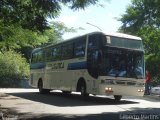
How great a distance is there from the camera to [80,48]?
2308 centimetres

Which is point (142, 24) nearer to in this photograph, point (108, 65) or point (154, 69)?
point (108, 65)

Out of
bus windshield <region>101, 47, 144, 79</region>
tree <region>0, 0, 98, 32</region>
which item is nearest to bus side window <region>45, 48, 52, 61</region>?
bus windshield <region>101, 47, 144, 79</region>

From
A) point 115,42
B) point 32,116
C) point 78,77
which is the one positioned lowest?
point 32,116

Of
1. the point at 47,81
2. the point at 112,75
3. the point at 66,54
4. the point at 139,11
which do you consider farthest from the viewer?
the point at 139,11

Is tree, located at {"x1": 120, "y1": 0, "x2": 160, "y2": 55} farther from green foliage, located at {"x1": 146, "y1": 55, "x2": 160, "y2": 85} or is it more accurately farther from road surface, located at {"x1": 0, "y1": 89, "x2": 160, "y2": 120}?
road surface, located at {"x1": 0, "y1": 89, "x2": 160, "y2": 120}

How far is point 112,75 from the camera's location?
2052 cm

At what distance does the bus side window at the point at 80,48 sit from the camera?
2260 centimetres

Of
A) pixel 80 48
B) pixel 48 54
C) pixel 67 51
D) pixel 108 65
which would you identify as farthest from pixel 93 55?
pixel 48 54

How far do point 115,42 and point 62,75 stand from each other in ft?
20.1

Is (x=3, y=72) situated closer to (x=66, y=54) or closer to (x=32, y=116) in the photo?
(x=66, y=54)

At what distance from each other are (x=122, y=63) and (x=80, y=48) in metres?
3.19

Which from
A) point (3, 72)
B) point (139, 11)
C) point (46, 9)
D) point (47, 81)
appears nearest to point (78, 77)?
point (47, 81)

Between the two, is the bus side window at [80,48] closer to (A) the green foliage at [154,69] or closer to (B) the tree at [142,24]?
(B) the tree at [142,24]

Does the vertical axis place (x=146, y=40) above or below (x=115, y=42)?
above
